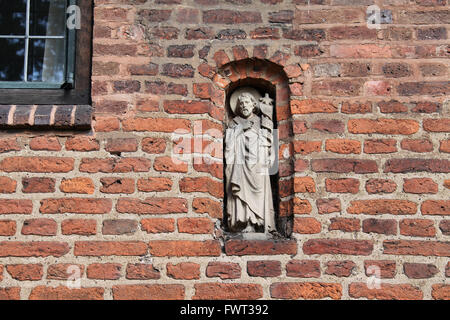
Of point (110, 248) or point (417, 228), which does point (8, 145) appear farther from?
point (417, 228)

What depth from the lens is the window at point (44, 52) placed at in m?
4.07

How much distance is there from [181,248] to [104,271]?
448mm

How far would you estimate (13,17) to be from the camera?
4305 millimetres

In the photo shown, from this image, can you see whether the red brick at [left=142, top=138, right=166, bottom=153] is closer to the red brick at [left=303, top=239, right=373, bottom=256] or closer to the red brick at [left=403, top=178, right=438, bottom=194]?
the red brick at [left=303, top=239, right=373, bottom=256]

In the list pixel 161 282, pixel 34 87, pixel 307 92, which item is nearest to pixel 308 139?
pixel 307 92

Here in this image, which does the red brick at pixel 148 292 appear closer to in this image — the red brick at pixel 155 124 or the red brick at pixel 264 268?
the red brick at pixel 264 268

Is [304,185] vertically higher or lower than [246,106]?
lower

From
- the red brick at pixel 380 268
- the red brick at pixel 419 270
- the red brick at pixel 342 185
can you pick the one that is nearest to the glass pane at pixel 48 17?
the red brick at pixel 342 185

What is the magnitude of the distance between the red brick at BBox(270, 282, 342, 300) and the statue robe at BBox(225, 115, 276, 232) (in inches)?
15.4

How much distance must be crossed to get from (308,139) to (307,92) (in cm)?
30

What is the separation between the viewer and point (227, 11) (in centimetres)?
411

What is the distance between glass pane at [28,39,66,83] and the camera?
→ 166 inches

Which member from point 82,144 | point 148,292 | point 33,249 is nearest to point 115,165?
point 82,144

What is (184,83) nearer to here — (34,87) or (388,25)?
(34,87)
